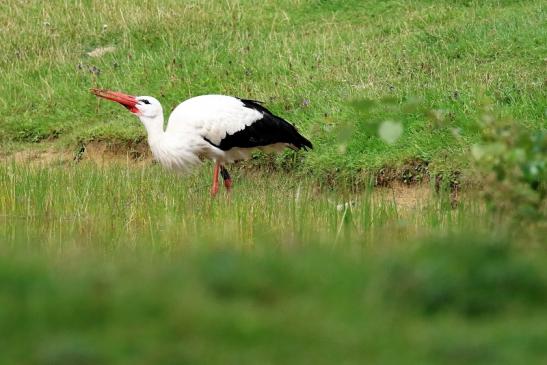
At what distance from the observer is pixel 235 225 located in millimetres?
7609

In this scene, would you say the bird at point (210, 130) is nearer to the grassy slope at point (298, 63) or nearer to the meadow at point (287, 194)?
the meadow at point (287, 194)

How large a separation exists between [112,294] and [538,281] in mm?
1683

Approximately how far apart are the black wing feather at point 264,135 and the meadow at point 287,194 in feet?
1.30

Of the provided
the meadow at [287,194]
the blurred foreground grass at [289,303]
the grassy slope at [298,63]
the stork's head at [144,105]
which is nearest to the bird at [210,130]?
the stork's head at [144,105]

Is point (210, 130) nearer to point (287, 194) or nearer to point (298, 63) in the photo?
point (287, 194)

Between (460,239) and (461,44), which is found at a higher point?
(461,44)

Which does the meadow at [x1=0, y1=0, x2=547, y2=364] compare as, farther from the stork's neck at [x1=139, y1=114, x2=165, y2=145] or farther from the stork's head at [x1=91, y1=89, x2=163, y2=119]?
the stork's head at [x1=91, y1=89, x2=163, y2=119]

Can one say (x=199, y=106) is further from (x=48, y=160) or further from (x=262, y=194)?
(x=48, y=160)

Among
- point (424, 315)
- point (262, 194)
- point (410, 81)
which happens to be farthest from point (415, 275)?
point (410, 81)

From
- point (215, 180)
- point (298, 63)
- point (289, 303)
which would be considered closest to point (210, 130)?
point (215, 180)

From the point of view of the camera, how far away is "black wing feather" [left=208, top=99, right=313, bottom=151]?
10414mm

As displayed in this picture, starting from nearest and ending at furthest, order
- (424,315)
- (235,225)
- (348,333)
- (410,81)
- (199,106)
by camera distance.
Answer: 1. (348,333)
2. (424,315)
3. (235,225)
4. (199,106)
5. (410,81)

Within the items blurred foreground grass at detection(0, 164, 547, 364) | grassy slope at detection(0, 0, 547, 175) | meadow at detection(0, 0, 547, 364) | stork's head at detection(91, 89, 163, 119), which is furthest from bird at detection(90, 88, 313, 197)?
blurred foreground grass at detection(0, 164, 547, 364)

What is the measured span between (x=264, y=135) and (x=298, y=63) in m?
3.17
